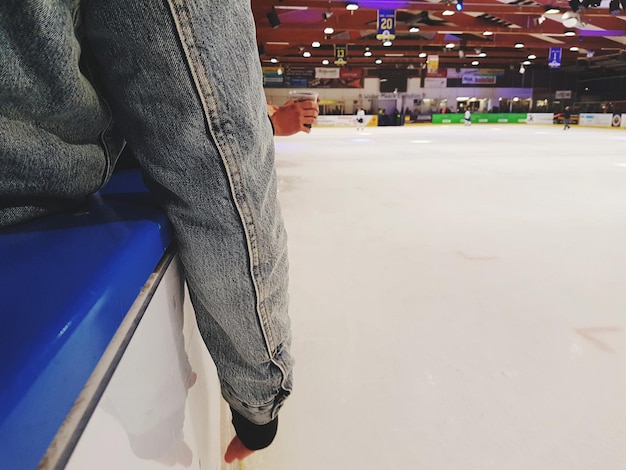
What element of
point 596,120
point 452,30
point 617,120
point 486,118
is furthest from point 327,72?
point 617,120

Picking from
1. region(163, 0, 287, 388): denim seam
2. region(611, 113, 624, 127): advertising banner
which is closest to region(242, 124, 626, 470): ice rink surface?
region(163, 0, 287, 388): denim seam

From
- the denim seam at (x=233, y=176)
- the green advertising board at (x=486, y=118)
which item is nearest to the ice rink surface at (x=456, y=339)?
the denim seam at (x=233, y=176)

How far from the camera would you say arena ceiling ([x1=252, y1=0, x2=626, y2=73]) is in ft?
30.1

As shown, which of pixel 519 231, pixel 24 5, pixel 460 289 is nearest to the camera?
pixel 24 5

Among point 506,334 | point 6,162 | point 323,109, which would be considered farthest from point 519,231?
point 323,109

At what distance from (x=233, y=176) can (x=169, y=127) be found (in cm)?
7

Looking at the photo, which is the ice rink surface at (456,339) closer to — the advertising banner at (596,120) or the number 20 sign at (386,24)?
the number 20 sign at (386,24)

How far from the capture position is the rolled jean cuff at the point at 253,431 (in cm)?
61

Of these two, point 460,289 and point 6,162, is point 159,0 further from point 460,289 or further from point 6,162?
point 460,289

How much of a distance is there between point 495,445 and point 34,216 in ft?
2.89

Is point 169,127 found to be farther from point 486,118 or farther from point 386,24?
point 486,118

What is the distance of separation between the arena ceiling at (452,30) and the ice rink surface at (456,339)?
244 inches

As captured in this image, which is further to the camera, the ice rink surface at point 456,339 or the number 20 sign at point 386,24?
the number 20 sign at point 386,24

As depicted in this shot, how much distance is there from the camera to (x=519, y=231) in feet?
7.45
